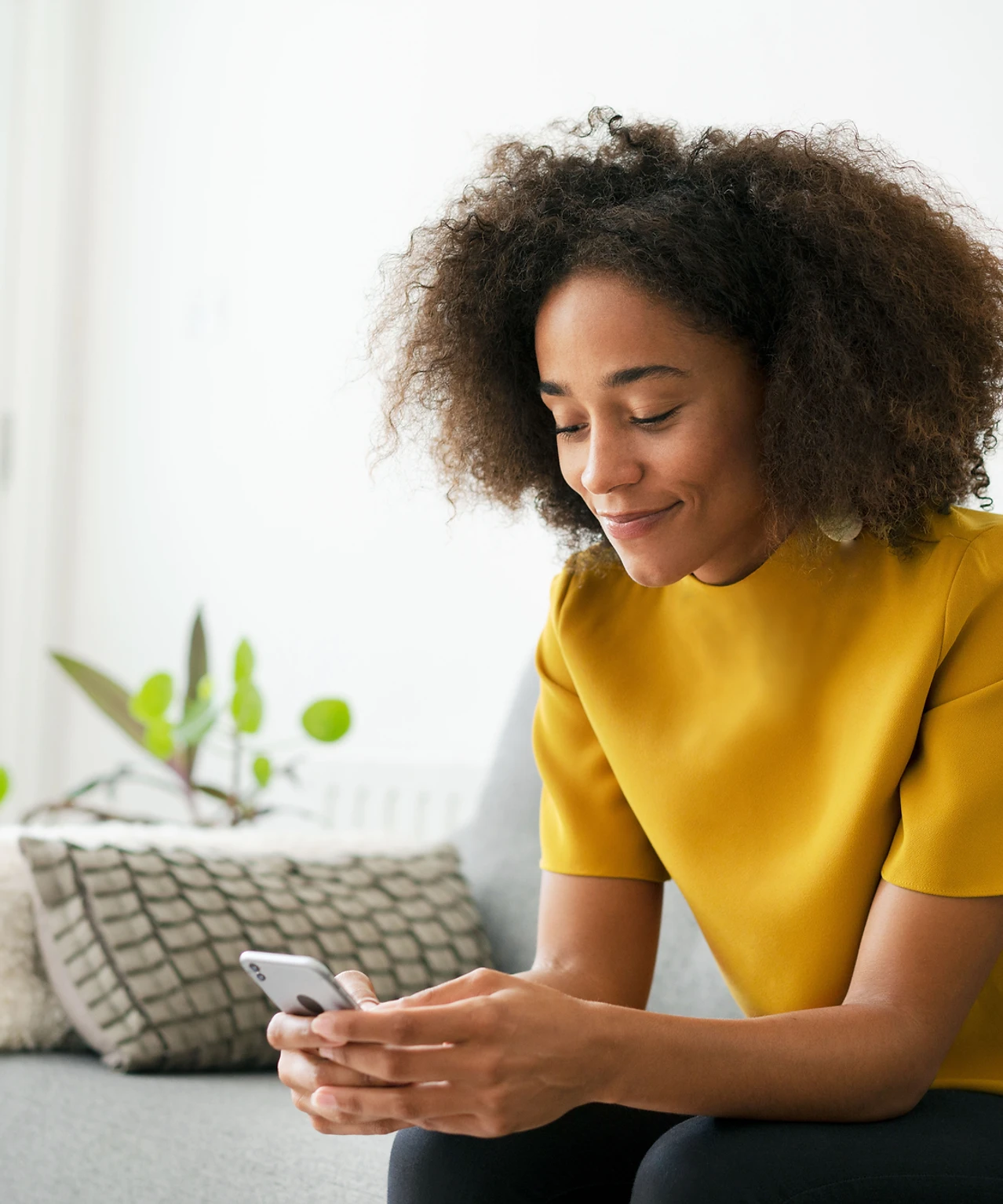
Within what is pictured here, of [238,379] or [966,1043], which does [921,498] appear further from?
[238,379]

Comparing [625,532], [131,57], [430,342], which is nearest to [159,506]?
[131,57]

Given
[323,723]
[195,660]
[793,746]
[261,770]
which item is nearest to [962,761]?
[793,746]

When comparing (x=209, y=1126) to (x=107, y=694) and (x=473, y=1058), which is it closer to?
(x=473, y=1058)

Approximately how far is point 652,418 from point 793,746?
0.28 m

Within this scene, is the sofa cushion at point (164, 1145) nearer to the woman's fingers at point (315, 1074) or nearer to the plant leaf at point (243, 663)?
the woman's fingers at point (315, 1074)

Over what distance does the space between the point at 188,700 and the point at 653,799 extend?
167 centimetres

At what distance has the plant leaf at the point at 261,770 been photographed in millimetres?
2463

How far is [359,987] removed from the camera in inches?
38.5

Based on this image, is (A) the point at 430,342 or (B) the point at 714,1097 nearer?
(B) the point at 714,1097

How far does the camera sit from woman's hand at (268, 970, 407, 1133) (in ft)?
2.77

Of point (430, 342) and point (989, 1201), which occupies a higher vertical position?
point (430, 342)

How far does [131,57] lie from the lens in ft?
11.1

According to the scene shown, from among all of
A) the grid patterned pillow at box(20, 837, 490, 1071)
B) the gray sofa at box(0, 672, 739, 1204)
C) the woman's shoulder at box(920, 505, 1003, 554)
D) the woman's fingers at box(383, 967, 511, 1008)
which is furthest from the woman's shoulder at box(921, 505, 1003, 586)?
the grid patterned pillow at box(20, 837, 490, 1071)

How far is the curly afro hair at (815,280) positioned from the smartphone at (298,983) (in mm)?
478
